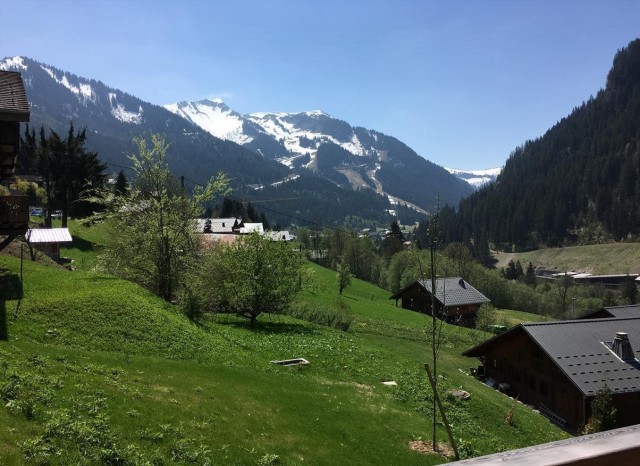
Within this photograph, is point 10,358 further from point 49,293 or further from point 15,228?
point 15,228

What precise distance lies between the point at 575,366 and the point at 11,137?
3643cm

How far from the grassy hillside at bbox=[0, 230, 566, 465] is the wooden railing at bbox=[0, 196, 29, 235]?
3.38 metres

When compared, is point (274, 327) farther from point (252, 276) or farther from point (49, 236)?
point (49, 236)

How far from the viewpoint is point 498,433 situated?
72.5 ft

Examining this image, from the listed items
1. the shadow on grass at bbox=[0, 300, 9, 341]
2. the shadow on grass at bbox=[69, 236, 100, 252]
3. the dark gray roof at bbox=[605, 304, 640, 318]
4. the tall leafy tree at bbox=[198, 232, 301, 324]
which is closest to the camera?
the shadow on grass at bbox=[0, 300, 9, 341]

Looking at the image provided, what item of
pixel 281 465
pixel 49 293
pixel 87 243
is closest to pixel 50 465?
pixel 281 465

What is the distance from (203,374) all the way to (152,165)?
875 inches

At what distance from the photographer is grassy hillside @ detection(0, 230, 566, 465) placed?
10.6m

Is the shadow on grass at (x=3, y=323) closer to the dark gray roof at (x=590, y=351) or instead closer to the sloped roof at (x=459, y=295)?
the dark gray roof at (x=590, y=351)

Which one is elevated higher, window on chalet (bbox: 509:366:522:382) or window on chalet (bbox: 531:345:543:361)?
window on chalet (bbox: 531:345:543:361)

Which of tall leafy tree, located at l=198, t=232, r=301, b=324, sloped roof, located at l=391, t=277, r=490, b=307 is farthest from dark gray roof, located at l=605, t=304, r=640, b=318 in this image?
tall leafy tree, located at l=198, t=232, r=301, b=324

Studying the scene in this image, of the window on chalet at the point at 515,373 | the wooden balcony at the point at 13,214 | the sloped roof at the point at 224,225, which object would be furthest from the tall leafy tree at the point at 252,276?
the sloped roof at the point at 224,225

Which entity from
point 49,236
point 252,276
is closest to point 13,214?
point 252,276

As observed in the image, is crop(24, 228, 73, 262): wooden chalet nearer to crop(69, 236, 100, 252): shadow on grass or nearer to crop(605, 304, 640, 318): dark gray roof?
crop(69, 236, 100, 252): shadow on grass
